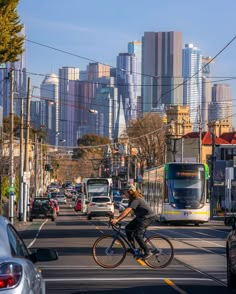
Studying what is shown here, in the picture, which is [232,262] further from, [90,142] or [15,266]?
[90,142]

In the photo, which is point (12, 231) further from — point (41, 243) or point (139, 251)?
point (41, 243)

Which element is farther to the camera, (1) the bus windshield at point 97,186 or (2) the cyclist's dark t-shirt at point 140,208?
(1) the bus windshield at point 97,186

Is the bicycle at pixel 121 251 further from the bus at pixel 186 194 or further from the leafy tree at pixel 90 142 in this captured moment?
the leafy tree at pixel 90 142

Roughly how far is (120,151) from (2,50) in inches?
4155

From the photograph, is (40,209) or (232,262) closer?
(232,262)

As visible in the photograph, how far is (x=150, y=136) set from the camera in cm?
9975

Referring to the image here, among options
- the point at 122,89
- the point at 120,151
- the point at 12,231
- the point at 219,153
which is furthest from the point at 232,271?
the point at 122,89

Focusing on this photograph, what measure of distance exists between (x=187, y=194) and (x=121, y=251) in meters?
27.9

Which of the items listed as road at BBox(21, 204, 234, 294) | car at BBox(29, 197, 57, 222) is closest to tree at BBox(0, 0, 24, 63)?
road at BBox(21, 204, 234, 294)

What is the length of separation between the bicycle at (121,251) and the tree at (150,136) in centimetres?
7859

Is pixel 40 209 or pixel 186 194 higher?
pixel 186 194

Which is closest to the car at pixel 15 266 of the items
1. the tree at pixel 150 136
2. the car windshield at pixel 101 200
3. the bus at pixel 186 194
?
the bus at pixel 186 194

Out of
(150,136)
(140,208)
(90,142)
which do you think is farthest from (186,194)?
(90,142)

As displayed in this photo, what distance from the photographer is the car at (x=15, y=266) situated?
7.40 metres
